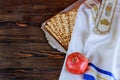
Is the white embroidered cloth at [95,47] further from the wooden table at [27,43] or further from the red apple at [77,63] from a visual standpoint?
the wooden table at [27,43]

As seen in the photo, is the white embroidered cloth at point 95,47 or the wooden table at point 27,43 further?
the wooden table at point 27,43

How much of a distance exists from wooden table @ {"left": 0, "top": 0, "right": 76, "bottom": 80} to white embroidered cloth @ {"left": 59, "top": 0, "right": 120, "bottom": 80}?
0.13 m

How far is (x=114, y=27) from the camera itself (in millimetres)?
982

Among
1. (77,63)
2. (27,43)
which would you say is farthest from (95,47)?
(27,43)

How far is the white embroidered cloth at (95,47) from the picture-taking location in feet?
2.97

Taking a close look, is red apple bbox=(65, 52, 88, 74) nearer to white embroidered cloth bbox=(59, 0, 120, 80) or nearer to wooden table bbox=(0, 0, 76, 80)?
white embroidered cloth bbox=(59, 0, 120, 80)

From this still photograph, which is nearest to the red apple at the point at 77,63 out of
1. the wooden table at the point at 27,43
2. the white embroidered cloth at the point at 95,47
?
the white embroidered cloth at the point at 95,47

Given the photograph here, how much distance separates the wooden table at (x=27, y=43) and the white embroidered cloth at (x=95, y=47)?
130 mm

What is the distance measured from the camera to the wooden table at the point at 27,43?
1051 mm

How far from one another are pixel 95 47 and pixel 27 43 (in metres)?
0.34

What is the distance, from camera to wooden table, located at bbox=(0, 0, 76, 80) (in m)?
1.05

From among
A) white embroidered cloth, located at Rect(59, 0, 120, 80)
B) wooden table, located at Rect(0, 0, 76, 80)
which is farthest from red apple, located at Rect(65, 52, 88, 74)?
wooden table, located at Rect(0, 0, 76, 80)

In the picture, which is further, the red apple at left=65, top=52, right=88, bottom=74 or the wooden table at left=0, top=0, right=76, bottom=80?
the wooden table at left=0, top=0, right=76, bottom=80

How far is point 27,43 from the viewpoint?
1.15m
